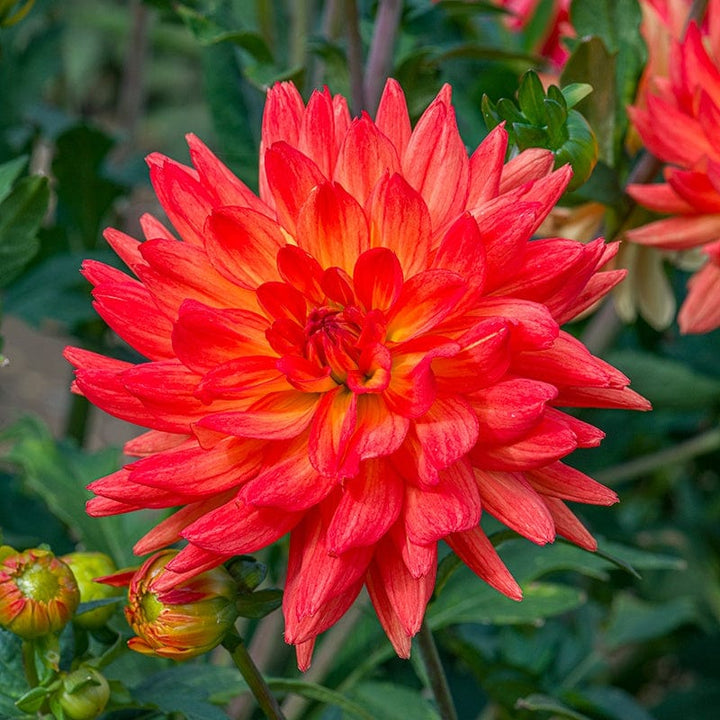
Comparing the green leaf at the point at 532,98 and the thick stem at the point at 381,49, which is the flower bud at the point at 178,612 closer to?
the green leaf at the point at 532,98

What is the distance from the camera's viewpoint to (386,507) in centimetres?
58

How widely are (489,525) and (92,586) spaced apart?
46 centimetres

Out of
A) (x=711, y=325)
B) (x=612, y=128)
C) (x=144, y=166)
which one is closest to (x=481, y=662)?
(x=711, y=325)

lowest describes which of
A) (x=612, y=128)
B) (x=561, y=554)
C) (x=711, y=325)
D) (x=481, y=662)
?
(x=481, y=662)

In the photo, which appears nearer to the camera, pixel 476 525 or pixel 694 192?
pixel 476 525

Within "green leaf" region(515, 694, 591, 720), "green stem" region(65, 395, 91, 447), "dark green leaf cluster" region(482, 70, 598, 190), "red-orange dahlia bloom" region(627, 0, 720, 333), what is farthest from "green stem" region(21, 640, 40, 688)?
"green stem" region(65, 395, 91, 447)

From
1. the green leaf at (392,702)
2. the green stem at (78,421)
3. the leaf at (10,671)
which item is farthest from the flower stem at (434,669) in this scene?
the green stem at (78,421)

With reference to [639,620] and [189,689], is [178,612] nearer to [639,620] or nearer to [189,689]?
[189,689]

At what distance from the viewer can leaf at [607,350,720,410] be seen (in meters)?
1.26

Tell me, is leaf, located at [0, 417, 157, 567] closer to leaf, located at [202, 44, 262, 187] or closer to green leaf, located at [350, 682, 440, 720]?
green leaf, located at [350, 682, 440, 720]

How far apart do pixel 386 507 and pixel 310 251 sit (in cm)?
16

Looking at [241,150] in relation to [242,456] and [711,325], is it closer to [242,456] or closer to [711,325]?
[711,325]

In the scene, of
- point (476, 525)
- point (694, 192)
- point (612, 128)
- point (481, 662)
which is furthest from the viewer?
point (481, 662)

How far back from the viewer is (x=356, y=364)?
63 cm
